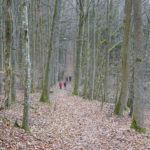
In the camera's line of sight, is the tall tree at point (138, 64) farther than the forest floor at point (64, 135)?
Yes

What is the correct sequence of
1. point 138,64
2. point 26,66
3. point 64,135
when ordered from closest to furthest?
point 26,66, point 64,135, point 138,64

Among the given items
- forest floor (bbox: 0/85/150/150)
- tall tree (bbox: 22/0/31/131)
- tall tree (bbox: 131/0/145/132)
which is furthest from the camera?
tall tree (bbox: 131/0/145/132)

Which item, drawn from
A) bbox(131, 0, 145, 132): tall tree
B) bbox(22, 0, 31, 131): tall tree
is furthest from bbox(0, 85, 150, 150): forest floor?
bbox(131, 0, 145, 132): tall tree

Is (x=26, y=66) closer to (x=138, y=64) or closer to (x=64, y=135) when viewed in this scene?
(x=64, y=135)

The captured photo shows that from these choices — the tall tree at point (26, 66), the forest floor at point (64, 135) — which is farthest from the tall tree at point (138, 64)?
the tall tree at point (26, 66)

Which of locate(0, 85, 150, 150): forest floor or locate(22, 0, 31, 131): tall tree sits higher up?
locate(22, 0, 31, 131): tall tree

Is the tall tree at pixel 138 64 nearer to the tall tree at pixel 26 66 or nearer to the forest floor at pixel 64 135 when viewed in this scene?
the forest floor at pixel 64 135

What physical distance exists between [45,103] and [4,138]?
24.2 ft

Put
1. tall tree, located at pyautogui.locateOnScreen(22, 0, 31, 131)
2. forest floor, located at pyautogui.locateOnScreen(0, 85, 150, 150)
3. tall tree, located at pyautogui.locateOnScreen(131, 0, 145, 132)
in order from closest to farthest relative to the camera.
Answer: forest floor, located at pyautogui.locateOnScreen(0, 85, 150, 150), tall tree, located at pyautogui.locateOnScreen(22, 0, 31, 131), tall tree, located at pyautogui.locateOnScreen(131, 0, 145, 132)

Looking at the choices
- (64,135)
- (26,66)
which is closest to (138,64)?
(64,135)

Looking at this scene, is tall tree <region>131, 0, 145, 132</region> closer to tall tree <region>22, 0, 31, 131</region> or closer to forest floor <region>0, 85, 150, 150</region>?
forest floor <region>0, 85, 150, 150</region>

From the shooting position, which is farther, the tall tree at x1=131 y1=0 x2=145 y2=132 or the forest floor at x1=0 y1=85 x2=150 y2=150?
the tall tree at x1=131 y1=0 x2=145 y2=132

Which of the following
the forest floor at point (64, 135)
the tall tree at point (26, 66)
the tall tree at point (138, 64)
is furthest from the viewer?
the tall tree at point (138, 64)

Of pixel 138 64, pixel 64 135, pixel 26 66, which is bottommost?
pixel 64 135
